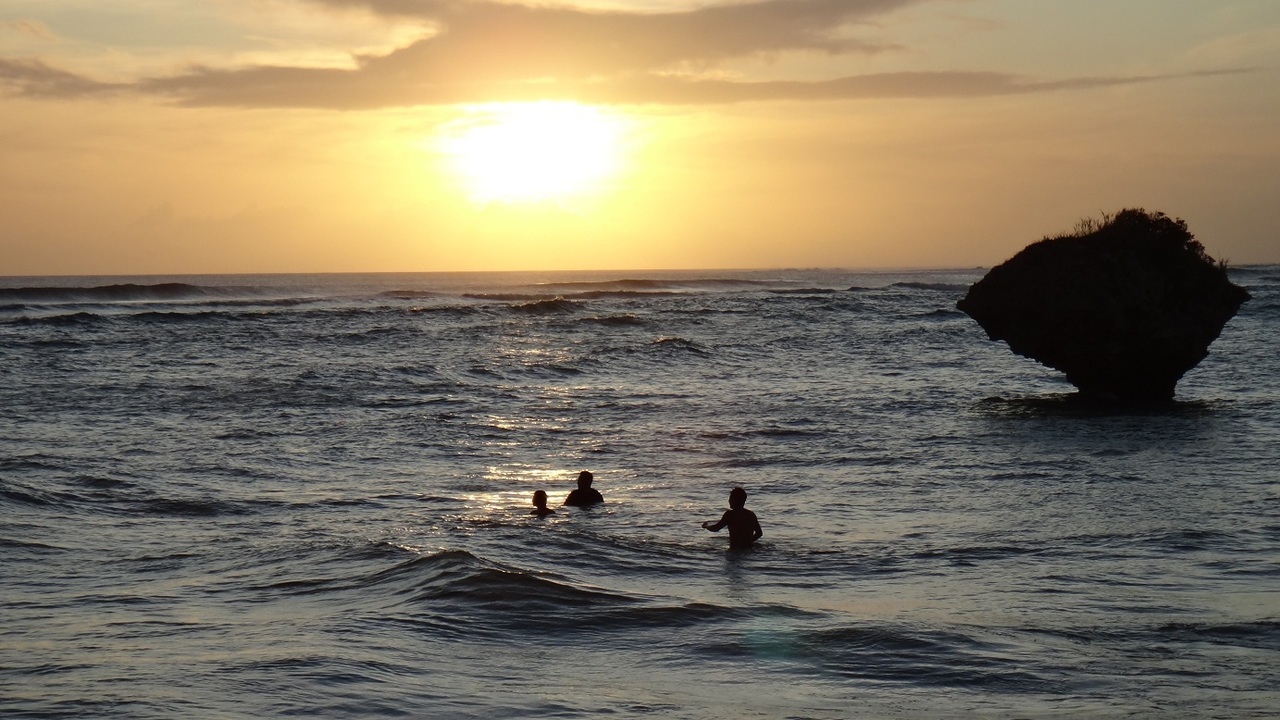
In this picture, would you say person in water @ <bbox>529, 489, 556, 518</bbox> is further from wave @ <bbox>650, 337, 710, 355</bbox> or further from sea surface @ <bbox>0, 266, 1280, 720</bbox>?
wave @ <bbox>650, 337, 710, 355</bbox>

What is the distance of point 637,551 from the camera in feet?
41.1

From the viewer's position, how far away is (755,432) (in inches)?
836

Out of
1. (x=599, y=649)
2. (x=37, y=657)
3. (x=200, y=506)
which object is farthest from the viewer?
(x=200, y=506)

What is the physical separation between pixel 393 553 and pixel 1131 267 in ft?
55.8

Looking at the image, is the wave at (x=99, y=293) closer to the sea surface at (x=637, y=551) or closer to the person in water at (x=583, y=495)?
the sea surface at (x=637, y=551)

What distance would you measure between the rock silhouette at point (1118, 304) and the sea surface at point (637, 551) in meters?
1.17

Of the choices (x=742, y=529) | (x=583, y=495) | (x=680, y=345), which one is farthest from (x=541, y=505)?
(x=680, y=345)

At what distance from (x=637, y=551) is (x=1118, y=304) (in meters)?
14.2

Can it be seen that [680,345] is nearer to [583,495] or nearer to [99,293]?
[583,495]

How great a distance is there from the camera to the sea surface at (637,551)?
8.00m

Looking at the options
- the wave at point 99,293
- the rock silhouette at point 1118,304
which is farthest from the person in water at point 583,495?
the wave at point 99,293

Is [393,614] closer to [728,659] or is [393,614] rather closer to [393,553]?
[393,553]

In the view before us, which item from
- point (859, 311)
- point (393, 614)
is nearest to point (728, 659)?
point (393, 614)

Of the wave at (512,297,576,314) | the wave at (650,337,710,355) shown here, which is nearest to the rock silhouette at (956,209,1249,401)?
the wave at (650,337,710,355)
